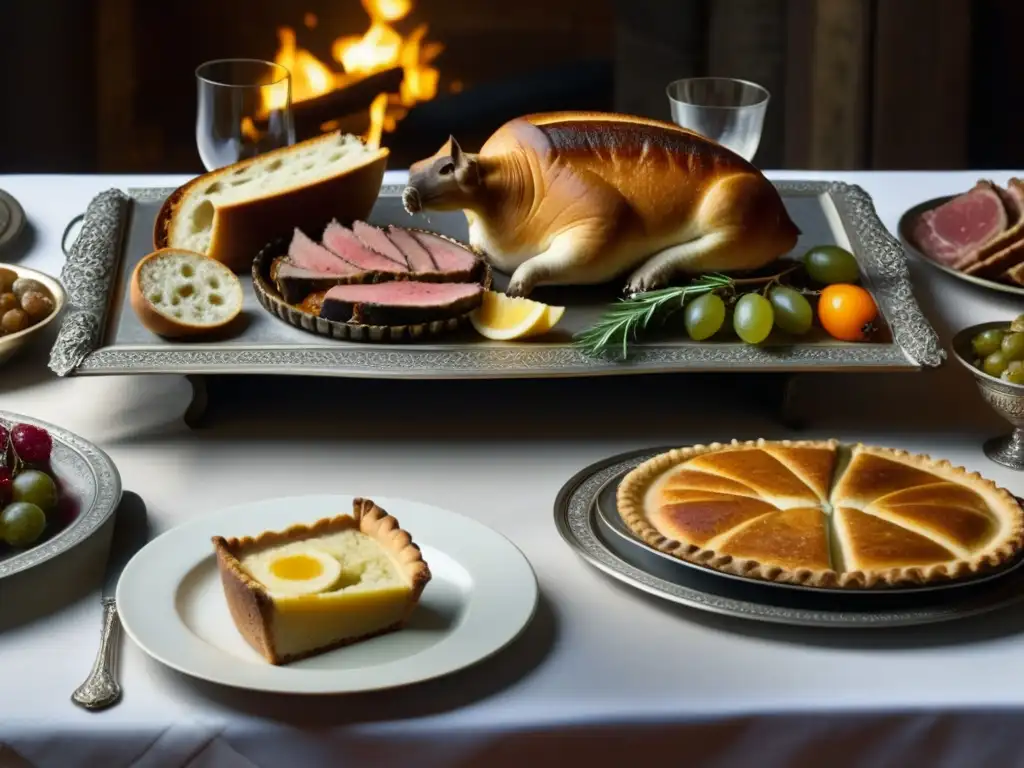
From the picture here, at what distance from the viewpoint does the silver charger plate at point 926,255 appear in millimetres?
1855

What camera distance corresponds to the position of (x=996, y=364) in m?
1.46

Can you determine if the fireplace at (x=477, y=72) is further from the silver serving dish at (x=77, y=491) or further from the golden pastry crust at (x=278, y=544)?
the golden pastry crust at (x=278, y=544)

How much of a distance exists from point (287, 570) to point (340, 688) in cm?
13

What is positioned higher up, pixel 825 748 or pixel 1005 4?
pixel 1005 4

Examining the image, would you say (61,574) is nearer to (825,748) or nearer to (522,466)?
(522,466)

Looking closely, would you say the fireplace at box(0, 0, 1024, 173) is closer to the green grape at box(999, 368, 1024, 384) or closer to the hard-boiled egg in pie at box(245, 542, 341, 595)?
the green grape at box(999, 368, 1024, 384)

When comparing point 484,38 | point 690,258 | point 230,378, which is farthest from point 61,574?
point 484,38

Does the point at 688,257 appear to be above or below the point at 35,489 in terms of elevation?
above

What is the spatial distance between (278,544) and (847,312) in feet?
2.39

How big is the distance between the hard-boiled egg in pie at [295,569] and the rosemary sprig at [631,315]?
→ 0.49 m

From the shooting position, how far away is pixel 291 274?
1.66m

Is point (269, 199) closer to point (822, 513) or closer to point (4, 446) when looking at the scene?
point (4, 446)

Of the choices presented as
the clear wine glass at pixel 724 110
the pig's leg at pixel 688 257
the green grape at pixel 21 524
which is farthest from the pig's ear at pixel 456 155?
the green grape at pixel 21 524

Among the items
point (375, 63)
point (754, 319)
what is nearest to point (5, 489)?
point (754, 319)
